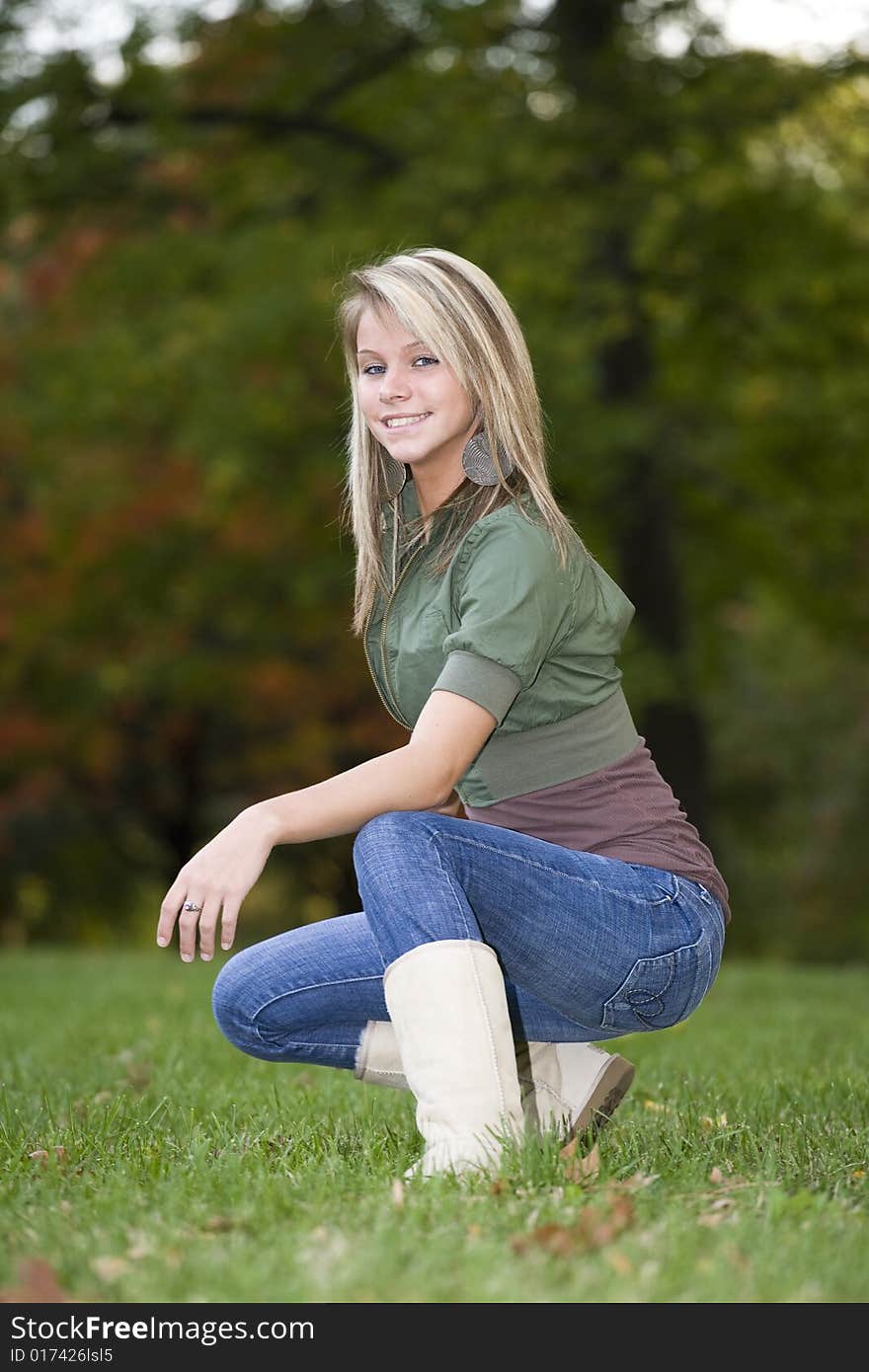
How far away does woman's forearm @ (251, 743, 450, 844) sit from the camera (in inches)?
114

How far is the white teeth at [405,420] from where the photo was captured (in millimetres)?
3328

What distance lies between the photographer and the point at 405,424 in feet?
11.0

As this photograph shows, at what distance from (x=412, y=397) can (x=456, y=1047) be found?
134 centimetres

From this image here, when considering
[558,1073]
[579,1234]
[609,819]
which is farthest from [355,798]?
[558,1073]

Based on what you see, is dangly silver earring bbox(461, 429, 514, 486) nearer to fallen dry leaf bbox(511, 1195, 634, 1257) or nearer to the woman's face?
the woman's face

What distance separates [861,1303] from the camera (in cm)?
234

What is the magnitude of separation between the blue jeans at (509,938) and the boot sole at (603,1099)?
0.10 meters

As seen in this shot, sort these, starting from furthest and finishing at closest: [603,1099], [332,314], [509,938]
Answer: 1. [332,314]
2. [603,1099]
3. [509,938]

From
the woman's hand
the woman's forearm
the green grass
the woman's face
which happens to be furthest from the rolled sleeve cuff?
the green grass

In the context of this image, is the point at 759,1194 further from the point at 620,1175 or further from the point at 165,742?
the point at 165,742

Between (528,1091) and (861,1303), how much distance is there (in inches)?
49.6

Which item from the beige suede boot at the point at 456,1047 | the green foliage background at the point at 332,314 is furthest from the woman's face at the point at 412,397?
the green foliage background at the point at 332,314

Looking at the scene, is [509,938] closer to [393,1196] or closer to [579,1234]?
[393,1196]
